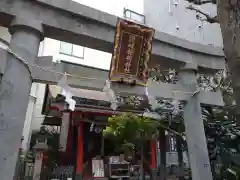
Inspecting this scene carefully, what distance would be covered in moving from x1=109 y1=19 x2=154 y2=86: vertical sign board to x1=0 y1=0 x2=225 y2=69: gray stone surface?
40 centimetres

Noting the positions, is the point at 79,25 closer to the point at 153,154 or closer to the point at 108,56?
the point at 153,154

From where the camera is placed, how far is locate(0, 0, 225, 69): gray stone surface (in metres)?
4.56

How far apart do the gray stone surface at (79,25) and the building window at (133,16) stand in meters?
11.2

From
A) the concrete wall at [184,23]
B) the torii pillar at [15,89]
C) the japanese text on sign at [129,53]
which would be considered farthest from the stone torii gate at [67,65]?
the concrete wall at [184,23]

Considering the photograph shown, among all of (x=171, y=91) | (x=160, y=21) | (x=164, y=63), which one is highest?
(x=160, y=21)

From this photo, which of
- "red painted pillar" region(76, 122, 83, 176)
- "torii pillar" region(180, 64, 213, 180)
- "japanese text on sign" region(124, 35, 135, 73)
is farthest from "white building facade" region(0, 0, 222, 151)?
"torii pillar" region(180, 64, 213, 180)

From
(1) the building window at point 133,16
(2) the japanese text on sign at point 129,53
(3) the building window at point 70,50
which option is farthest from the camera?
(1) the building window at point 133,16

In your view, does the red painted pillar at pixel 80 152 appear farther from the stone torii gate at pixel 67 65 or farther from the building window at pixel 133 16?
the building window at pixel 133 16

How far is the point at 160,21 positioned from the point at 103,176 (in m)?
11.1

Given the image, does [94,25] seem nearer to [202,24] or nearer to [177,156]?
[177,156]

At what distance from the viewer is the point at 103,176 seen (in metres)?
10.6

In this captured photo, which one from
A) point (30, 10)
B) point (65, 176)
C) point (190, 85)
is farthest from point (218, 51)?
point (65, 176)

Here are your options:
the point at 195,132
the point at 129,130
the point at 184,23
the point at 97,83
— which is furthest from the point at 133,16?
the point at 97,83

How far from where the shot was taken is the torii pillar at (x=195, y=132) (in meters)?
5.74
